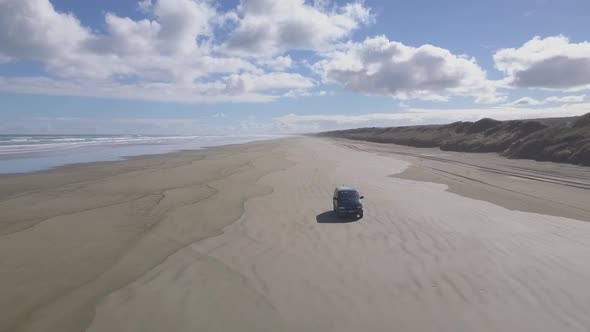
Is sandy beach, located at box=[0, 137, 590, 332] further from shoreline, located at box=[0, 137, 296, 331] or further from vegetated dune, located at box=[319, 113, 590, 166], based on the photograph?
vegetated dune, located at box=[319, 113, 590, 166]

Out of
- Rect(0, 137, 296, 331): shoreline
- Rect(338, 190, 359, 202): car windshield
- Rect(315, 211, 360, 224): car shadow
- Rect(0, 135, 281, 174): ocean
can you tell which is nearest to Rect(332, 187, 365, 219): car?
Rect(338, 190, 359, 202): car windshield

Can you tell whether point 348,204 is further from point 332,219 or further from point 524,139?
point 524,139

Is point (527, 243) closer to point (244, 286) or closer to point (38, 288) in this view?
point (244, 286)

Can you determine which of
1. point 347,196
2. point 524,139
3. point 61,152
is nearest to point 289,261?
point 347,196

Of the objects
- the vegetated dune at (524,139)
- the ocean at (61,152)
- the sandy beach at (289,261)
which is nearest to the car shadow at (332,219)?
the sandy beach at (289,261)

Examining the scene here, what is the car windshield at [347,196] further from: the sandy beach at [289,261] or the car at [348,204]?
the sandy beach at [289,261]
